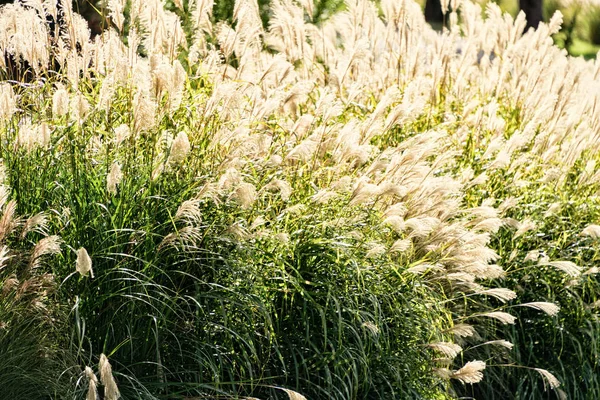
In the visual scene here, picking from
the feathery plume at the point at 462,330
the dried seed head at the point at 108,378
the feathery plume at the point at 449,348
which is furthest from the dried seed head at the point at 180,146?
the feathery plume at the point at 462,330

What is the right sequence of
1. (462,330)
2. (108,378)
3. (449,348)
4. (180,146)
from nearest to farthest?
(108,378) → (180,146) → (449,348) → (462,330)

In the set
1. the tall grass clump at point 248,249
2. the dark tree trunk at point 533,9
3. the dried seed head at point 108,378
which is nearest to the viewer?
the dried seed head at point 108,378

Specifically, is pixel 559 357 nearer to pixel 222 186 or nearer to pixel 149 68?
pixel 222 186

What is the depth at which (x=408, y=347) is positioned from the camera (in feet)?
12.3

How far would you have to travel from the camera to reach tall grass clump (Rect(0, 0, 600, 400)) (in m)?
3.32

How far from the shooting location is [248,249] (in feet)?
11.4

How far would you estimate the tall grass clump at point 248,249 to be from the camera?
10.9 feet

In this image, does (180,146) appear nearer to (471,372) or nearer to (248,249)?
(248,249)

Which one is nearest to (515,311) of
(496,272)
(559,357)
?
(559,357)

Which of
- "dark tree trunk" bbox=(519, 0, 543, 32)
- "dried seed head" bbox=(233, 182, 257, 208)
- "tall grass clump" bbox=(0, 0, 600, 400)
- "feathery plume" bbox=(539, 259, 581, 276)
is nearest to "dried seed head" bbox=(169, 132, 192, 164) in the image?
"tall grass clump" bbox=(0, 0, 600, 400)

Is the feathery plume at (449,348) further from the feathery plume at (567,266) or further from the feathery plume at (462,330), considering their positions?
the feathery plume at (567,266)

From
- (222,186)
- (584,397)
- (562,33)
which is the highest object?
(222,186)

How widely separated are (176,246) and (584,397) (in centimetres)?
214

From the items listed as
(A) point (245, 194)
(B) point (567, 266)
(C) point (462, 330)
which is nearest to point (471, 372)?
(C) point (462, 330)
